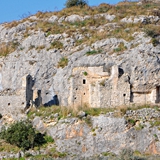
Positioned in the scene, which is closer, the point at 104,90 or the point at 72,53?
the point at 104,90

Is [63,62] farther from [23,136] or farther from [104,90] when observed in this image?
[23,136]

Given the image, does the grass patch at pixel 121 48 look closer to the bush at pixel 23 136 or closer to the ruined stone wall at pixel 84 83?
the ruined stone wall at pixel 84 83

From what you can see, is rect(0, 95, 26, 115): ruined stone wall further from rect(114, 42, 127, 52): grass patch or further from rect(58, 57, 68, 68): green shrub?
rect(114, 42, 127, 52): grass patch

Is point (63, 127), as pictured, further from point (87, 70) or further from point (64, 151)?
point (87, 70)

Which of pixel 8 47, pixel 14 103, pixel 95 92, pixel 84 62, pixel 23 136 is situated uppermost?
pixel 8 47

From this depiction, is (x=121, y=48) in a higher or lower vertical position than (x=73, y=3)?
lower

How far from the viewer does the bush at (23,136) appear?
3534 cm

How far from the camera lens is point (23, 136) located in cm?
3553

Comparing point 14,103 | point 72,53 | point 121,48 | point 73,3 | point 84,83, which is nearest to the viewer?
point 14,103

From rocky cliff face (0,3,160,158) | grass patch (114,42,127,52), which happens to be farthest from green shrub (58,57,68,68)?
grass patch (114,42,127,52)

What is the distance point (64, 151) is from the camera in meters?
34.7

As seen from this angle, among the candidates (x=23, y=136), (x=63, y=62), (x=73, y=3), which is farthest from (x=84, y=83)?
(x=73, y=3)

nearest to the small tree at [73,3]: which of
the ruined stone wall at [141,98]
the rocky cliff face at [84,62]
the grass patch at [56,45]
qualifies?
the rocky cliff face at [84,62]

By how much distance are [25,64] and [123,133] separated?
1268 centimetres
